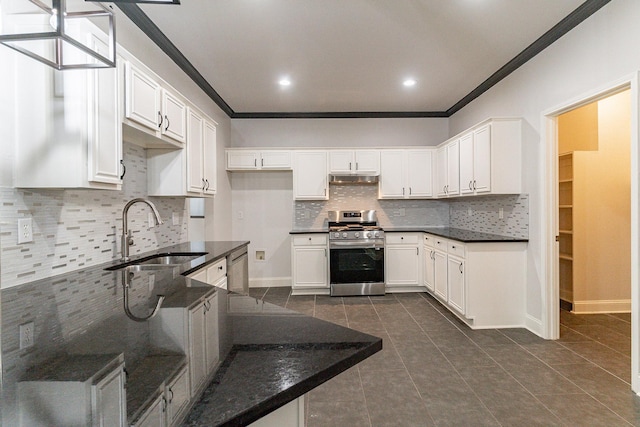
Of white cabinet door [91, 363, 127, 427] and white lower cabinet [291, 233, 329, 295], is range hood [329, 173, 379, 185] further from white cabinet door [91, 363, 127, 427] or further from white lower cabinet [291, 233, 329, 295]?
white cabinet door [91, 363, 127, 427]

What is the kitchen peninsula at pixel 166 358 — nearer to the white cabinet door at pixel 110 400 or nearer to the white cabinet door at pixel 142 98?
the white cabinet door at pixel 110 400

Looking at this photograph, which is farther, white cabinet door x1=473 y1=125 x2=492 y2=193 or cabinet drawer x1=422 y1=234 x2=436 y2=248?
cabinet drawer x1=422 y1=234 x2=436 y2=248

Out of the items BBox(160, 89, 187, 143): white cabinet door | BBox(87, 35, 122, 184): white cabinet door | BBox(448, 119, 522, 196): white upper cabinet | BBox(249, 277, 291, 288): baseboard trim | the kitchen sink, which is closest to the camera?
BBox(87, 35, 122, 184): white cabinet door

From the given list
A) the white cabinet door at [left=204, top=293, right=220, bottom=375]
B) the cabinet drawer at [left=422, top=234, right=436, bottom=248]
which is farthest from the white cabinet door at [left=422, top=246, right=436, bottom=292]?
the white cabinet door at [left=204, top=293, right=220, bottom=375]

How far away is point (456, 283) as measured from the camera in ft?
11.8

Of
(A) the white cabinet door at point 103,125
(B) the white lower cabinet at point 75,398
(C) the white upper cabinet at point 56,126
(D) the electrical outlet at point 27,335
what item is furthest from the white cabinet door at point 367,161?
(B) the white lower cabinet at point 75,398

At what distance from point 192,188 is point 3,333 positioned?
201cm

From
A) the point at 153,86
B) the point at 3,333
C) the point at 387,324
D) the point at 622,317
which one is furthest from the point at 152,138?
the point at 622,317

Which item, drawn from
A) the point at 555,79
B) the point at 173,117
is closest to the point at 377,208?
the point at 555,79

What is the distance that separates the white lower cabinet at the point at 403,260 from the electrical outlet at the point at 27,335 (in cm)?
409

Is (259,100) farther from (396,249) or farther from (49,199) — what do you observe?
(49,199)

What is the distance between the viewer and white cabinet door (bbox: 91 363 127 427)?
51 cm

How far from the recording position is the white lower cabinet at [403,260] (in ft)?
15.4

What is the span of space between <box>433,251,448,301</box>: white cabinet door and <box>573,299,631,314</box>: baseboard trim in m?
1.47
